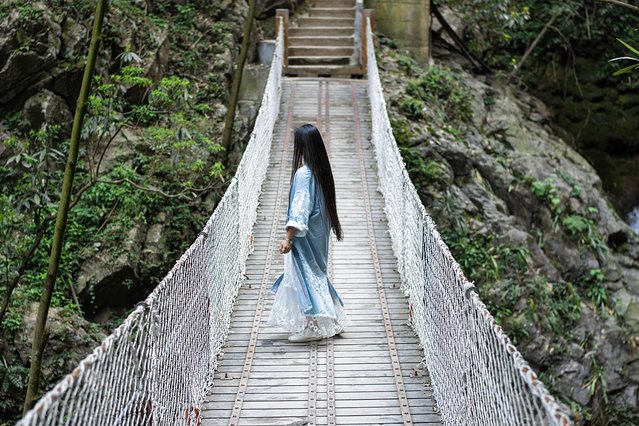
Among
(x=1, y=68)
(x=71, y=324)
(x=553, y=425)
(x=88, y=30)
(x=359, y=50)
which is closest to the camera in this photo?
(x=553, y=425)

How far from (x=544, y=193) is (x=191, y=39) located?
5.95 m

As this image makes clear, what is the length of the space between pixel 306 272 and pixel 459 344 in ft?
4.40

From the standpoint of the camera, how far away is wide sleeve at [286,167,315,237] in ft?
15.2

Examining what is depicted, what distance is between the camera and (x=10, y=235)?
7238 millimetres

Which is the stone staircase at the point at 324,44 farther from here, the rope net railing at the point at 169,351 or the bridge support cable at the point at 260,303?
the rope net railing at the point at 169,351

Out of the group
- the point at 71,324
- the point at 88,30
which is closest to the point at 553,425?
the point at 71,324

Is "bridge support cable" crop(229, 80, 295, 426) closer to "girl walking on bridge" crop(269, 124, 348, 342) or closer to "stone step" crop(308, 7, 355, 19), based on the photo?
"girl walking on bridge" crop(269, 124, 348, 342)

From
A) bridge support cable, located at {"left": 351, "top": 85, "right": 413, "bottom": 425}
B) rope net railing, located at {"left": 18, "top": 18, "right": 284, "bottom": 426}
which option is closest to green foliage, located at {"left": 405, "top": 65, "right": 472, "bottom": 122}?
bridge support cable, located at {"left": 351, "top": 85, "right": 413, "bottom": 425}

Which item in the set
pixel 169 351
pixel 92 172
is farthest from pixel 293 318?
Result: pixel 92 172

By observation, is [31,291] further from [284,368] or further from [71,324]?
[284,368]

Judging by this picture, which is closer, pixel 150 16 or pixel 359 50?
pixel 150 16

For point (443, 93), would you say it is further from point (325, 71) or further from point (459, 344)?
point (459, 344)

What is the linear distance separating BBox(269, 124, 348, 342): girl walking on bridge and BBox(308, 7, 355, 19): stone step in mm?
9026

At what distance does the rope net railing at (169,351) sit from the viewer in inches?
109
